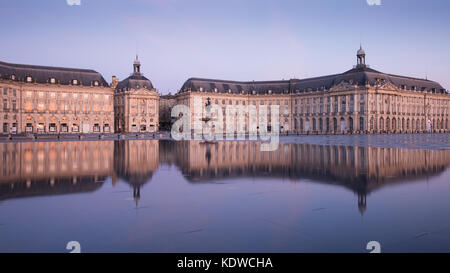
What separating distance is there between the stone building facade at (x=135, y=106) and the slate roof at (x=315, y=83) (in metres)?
13.4

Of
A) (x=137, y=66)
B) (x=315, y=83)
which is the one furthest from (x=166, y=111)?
(x=315, y=83)

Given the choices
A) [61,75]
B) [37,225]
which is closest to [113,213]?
[37,225]

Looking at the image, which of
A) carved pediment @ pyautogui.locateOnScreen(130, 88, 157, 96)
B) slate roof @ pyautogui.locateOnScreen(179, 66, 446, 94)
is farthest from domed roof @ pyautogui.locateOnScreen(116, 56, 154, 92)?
slate roof @ pyautogui.locateOnScreen(179, 66, 446, 94)

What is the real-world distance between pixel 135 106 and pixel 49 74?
85.2 feet

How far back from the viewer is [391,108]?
4304 inches

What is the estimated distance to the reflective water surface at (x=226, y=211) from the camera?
20.6ft

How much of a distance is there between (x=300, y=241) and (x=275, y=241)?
438 millimetres

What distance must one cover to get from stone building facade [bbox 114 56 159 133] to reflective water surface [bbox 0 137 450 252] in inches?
3861

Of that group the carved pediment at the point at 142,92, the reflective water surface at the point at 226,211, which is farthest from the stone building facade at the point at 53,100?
the reflective water surface at the point at 226,211

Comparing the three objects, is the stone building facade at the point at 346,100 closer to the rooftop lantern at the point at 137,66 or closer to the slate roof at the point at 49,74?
the rooftop lantern at the point at 137,66

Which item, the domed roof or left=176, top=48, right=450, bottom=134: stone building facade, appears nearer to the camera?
left=176, top=48, right=450, bottom=134: stone building facade

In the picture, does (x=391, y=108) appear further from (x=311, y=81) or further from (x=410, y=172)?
(x=410, y=172)

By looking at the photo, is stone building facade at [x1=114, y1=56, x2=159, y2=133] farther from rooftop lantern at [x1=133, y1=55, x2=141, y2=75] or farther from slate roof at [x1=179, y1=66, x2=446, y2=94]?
slate roof at [x1=179, y1=66, x2=446, y2=94]

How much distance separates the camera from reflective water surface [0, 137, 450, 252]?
6289mm
